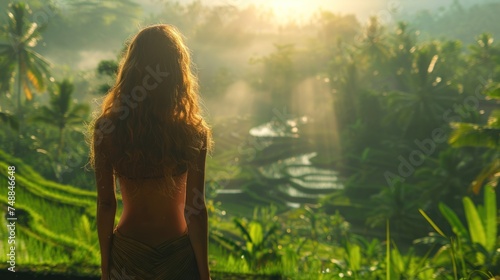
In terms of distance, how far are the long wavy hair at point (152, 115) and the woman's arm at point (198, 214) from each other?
0.15 feet

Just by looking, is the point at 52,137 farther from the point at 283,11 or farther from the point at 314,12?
the point at 283,11

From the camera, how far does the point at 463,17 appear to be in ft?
336

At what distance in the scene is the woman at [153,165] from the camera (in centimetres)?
173

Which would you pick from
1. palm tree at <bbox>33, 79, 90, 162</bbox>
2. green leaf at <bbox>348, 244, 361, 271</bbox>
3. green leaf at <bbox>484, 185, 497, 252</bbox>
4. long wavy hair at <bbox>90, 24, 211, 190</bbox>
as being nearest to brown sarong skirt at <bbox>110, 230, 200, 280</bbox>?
long wavy hair at <bbox>90, 24, 211, 190</bbox>

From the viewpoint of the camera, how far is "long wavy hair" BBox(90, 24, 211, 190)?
172cm

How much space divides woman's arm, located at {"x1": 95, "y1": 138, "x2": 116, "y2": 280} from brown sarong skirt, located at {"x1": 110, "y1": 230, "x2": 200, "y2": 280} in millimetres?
34

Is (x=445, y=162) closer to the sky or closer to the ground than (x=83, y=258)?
closer to the sky

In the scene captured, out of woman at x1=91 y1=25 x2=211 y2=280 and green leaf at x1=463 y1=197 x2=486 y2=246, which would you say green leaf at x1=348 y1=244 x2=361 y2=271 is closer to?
green leaf at x1=463 y1=197 x2=486 y2=246

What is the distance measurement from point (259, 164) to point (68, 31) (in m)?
49.8

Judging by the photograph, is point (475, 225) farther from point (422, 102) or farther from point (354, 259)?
point (422, 102)

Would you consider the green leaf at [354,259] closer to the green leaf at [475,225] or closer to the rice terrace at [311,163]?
the rice terrace at [311,163]

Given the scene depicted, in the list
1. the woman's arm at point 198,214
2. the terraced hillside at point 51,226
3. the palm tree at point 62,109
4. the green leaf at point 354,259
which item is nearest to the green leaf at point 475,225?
the green leaf at point 354,259

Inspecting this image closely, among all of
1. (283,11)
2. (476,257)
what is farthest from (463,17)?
(476,257)

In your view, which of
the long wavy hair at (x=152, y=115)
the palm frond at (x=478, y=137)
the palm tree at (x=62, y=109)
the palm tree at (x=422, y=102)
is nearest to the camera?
the long wavy hair at (x=152, y=115)
